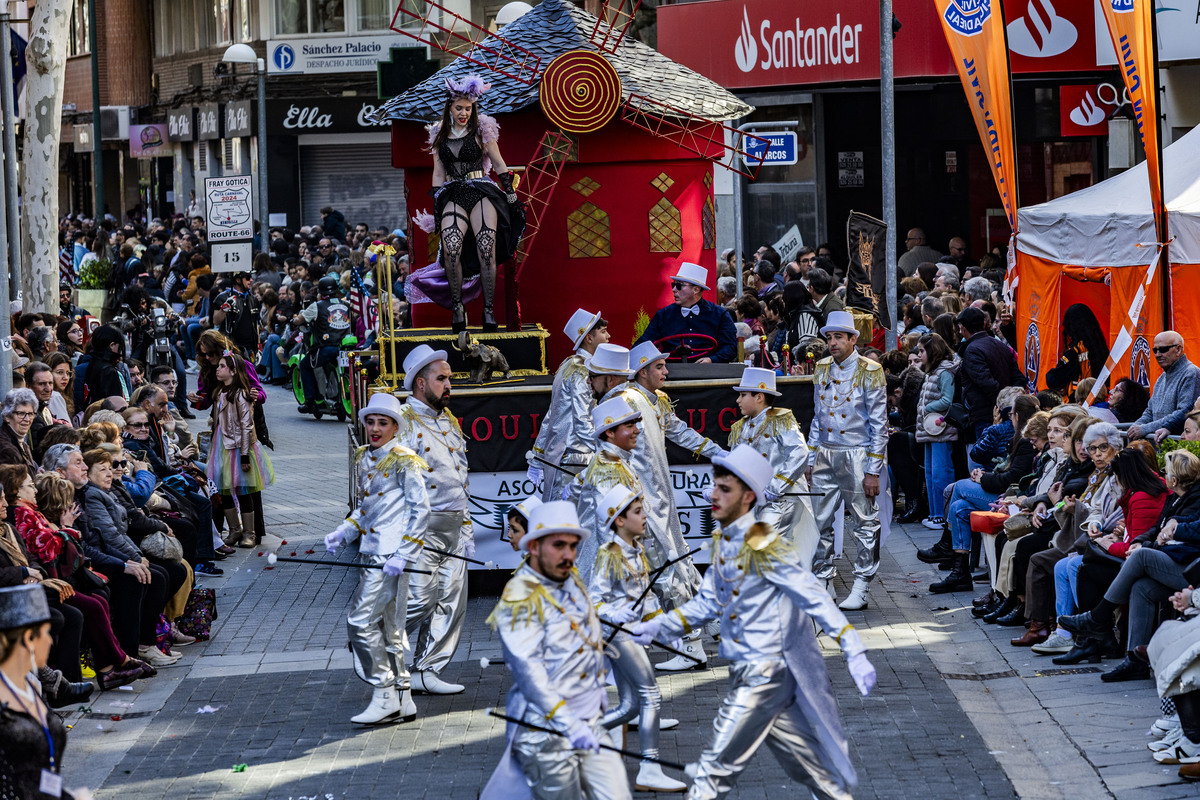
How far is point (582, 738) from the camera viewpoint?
20.5ft

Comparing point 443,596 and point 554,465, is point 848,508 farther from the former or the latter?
point 443,596

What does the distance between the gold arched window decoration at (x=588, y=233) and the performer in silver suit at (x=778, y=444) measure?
4852mm

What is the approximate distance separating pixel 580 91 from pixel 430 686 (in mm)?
6588

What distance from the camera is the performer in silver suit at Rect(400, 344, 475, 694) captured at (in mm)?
9820

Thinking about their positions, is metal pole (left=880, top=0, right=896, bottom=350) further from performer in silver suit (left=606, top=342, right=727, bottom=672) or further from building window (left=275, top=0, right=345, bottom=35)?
building window (left=275, top=0, right=345, bottom=35)

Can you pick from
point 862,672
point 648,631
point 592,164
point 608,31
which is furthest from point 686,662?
point 608,31

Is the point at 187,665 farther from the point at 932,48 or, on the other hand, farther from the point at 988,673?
the point at 932,48

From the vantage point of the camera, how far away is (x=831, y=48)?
24750mm

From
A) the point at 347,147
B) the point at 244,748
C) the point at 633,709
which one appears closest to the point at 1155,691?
the point at 633,709

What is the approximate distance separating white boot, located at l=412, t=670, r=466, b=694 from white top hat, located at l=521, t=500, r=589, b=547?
3.51 meters

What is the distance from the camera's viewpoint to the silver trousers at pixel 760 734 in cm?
673

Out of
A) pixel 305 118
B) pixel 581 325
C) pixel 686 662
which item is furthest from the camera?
pixel 305 118

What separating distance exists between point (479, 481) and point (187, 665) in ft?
8.77

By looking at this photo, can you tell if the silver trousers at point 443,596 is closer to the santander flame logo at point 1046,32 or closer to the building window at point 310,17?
the santander flame logo at point 1046,32
